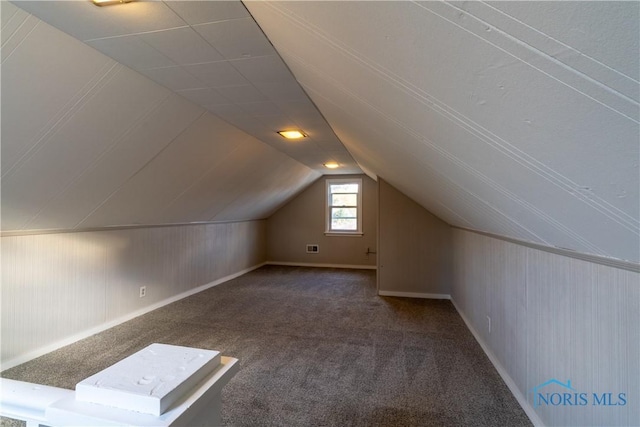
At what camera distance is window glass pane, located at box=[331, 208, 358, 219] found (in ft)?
23.3

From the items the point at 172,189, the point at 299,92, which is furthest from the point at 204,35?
the point at 172,189

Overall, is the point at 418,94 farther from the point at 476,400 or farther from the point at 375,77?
the point at 476,400

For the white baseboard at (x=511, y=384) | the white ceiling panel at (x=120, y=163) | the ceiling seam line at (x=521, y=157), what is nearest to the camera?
the ceiling seam line at (x=521, y=157)

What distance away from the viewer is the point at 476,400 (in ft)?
6.61

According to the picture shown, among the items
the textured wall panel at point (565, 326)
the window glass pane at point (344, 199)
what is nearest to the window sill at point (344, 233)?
the window glass pane at point (344, 199)

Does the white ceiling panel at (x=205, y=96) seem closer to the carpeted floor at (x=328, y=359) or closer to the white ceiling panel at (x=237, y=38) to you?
the white ceiling panel at (x=237, y=38)

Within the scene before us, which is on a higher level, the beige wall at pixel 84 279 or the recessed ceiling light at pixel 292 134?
the recessed ceiling light at pixel 292 134

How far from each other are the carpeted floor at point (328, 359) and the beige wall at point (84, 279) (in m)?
0.18

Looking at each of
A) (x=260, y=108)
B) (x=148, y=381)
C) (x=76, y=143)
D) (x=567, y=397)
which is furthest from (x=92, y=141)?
(x=567, y=397)

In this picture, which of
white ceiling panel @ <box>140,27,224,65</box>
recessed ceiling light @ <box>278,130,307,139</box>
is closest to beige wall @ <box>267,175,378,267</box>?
recessed ceiling light @ <box>278,130,307,139</box>

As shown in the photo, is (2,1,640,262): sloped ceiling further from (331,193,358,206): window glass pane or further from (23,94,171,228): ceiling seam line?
(331,193,358,206): window glass pane

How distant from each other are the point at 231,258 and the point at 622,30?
594 cm

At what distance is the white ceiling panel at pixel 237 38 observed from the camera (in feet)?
5.06

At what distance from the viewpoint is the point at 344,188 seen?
23.6ft
